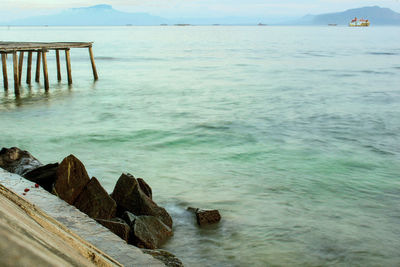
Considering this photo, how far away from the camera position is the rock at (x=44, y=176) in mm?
4820

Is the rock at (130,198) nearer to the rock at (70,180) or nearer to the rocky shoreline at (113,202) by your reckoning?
the rocky shoreline at (113,202)

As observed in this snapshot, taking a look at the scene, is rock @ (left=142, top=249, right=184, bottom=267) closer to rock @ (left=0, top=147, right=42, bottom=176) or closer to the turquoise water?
the turquoise water

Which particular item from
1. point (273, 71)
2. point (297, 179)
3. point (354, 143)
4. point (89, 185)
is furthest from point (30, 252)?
point (273, 71)

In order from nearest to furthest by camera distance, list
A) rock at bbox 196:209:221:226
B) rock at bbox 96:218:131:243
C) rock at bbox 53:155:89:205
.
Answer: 1. rock at bbox 96:218:131:243
2. rock at bbox 53:155:89:205
3. rock at bbox 196:209:221:226

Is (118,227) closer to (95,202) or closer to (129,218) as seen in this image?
(129,218)

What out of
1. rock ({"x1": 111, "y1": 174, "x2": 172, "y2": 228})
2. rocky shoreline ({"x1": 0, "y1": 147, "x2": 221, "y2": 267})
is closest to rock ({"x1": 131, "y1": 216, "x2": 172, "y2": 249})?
rocky shoreline ({"x1": 0, "y1": 147, "x2": 221, "y2": 267})

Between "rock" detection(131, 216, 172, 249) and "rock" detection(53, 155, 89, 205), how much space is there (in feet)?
2.29

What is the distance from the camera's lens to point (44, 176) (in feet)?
16.1

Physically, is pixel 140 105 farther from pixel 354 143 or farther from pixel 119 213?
pixel 119 213

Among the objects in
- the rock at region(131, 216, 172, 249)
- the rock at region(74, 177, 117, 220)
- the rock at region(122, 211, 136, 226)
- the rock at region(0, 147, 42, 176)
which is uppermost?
the rock at region(0, 147, 42, 176)

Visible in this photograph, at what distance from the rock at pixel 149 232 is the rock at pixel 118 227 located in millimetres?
96

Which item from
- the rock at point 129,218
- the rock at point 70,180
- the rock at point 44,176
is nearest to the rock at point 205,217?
the rock at point 129,218

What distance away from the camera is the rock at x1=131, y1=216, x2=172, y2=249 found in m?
4.24

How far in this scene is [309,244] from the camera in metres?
4.95
